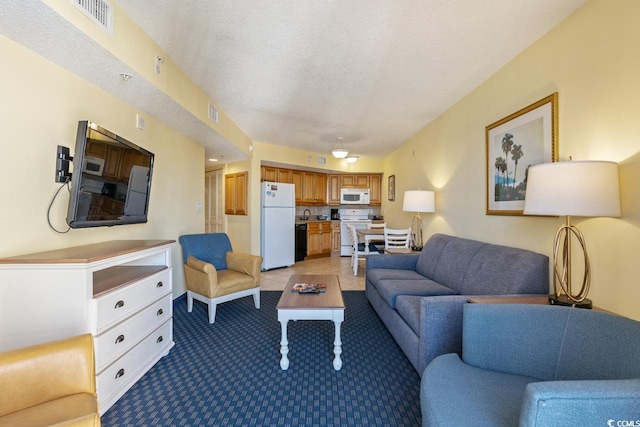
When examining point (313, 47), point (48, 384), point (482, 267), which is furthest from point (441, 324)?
point (313, 47)

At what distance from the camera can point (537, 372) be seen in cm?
132

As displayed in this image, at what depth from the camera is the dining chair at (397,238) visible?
4.36 meters

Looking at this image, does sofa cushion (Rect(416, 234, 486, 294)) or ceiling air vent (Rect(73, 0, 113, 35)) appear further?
sofa cushion (Rect(416, 234, 486, 294))

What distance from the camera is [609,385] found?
848 mm

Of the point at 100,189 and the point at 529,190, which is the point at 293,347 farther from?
the point at 529,190

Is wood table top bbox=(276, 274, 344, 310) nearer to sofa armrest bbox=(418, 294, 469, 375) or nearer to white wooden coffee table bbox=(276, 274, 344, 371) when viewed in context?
white wooden coffee table bbox=(276, 274, 344, 371)

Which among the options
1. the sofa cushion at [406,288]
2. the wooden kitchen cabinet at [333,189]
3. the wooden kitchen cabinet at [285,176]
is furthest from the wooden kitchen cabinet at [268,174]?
the sofa cushion at [406,288]

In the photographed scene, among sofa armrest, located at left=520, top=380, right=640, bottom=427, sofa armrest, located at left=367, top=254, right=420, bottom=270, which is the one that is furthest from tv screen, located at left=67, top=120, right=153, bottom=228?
sofa armrest, located at left=367, top=254, right=420, bottom=270

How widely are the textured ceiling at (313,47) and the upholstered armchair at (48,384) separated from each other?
1631mm

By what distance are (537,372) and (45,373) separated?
86.1 inches

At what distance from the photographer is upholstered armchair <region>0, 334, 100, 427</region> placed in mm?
1071

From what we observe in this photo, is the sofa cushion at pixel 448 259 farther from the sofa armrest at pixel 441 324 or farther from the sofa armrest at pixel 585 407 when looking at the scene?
the sofa armrest at pixel 585 407

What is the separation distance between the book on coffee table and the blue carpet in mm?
480

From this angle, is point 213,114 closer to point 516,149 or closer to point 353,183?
point 516,149
